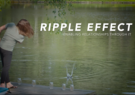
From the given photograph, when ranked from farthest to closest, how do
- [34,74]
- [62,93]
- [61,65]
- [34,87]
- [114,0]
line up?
[114,0], [61,65], [34,74], [34,87], [62,93]

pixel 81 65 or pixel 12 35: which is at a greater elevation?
pixel 12 35

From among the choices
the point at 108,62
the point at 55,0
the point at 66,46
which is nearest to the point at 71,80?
the point at 55,0

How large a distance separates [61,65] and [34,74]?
2705 millimetres

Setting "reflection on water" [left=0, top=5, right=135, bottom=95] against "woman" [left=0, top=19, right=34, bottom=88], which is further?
"reflection on water" [left=0, top=5, right=135, bottom=95]

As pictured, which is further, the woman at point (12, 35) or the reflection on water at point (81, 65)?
the reflection on water at point (81, 65)

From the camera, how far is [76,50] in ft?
81.8

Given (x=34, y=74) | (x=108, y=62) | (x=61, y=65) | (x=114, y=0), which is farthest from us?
(x=114, y=0)

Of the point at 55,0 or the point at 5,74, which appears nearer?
the point at 5,74

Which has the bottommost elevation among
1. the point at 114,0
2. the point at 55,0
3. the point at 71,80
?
the point at 71,80

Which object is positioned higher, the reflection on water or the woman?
the woman

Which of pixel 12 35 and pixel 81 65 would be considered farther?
pixel 81 65

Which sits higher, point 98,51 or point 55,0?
point 55,0

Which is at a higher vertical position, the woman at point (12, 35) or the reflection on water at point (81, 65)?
the woman at point (12, 35)

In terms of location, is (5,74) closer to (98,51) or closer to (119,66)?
(119,66)
